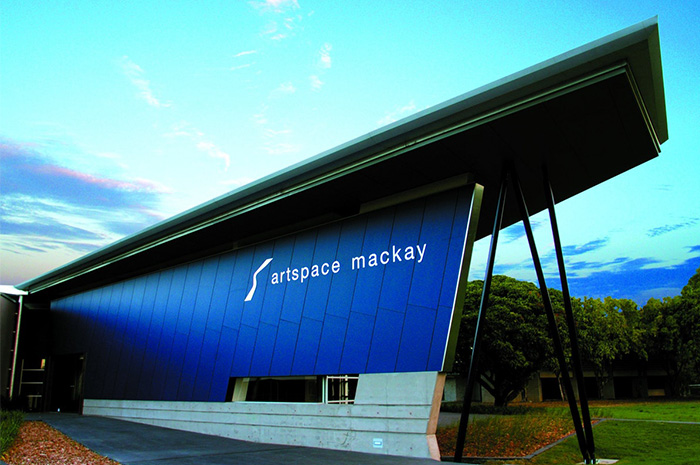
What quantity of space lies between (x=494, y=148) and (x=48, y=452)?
40.6ft

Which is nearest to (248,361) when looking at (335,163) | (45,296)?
(335,163)

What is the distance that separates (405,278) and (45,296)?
2476 centimetres

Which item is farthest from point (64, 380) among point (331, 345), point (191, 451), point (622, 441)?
point (622, 441)

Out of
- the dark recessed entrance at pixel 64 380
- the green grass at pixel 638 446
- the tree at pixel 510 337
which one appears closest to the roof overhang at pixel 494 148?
the green grass at pixel 638 446

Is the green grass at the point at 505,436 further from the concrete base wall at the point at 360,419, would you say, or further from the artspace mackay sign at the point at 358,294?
the artspace mackay sign at the point at 358,294

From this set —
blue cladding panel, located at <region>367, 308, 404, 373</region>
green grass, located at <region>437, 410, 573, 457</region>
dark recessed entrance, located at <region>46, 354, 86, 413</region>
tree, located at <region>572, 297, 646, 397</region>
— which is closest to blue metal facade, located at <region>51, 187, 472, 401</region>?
blue cladding panel, located at <region>367, 308, 404, 373</region>

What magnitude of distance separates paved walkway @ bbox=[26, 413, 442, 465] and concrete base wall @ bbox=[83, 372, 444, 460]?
14.0 inches

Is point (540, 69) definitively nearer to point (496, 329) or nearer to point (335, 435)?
point (335, 435)

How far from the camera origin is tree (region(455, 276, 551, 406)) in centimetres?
2495

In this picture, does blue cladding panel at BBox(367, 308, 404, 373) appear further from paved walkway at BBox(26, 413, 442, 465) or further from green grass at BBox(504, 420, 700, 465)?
green grass at BBox(504, 420, 700, 465)

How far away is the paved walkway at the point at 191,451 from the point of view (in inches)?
443

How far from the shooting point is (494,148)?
1170 cm

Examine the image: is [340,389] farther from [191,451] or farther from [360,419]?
[191,451]

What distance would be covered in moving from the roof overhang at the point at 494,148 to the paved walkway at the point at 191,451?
6264mm
